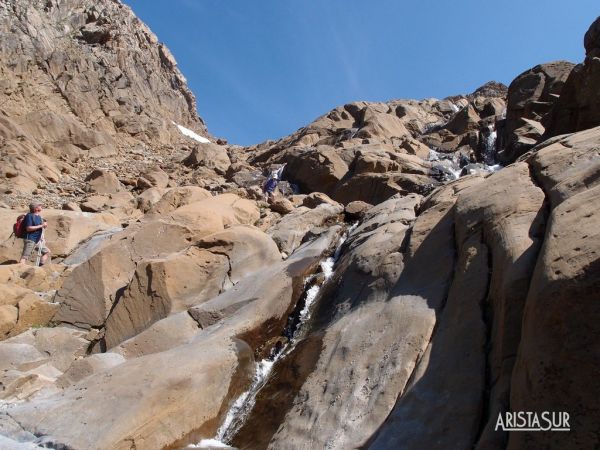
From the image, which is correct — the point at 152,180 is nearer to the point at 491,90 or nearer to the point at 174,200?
the point at 174,200

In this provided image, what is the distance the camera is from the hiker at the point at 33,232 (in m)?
15.2

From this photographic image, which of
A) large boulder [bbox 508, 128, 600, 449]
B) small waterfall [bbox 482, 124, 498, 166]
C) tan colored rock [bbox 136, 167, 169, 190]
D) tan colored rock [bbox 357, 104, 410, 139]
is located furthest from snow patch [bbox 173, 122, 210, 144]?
large boulder [bbox 508, 128, 600, 449]

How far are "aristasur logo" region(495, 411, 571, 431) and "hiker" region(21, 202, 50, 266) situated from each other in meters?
14.7

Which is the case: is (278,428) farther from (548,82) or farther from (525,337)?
(548,82)

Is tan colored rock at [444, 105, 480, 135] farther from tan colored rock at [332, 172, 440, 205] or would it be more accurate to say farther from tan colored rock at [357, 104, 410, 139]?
tan colored rock at [332, 172, 440, 205]

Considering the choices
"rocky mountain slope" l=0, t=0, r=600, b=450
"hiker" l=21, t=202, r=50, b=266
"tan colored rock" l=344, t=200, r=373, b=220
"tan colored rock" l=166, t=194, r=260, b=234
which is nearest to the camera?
"rocky mountain slope" l=0, t=0, r=600, b=450

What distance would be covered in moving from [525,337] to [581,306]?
68cm

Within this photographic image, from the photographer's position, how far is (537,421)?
159 inches

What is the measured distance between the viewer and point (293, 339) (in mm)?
9594

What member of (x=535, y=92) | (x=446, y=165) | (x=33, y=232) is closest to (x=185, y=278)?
(x=33, y=232)

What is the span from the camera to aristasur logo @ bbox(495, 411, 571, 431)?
3.89 m

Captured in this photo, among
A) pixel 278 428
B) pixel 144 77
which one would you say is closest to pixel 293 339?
pixel 278 428

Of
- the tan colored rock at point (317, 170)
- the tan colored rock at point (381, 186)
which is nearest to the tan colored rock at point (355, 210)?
the tan colored rock at point (381, 186)

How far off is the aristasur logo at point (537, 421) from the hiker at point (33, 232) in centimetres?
1470
